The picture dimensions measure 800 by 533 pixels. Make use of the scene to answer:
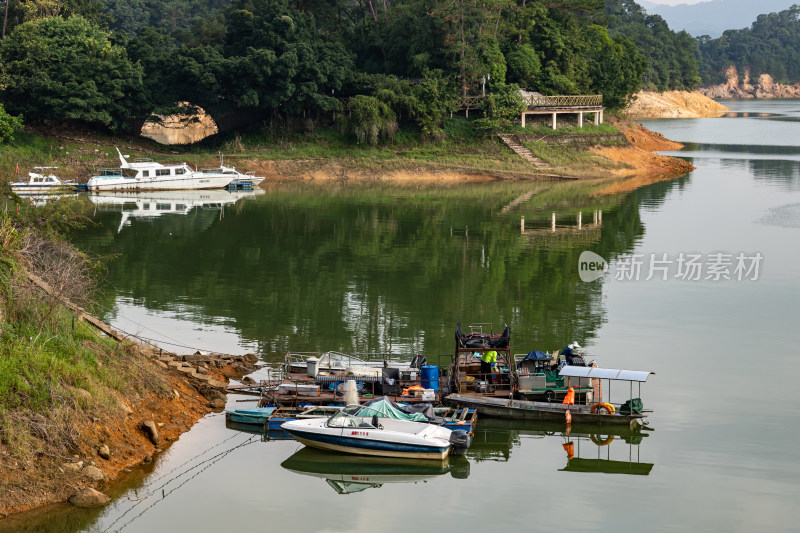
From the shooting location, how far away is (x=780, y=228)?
55094 millimetres

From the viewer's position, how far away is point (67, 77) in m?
72.9

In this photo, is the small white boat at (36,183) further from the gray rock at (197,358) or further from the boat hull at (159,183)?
the gray rock at (197,358)

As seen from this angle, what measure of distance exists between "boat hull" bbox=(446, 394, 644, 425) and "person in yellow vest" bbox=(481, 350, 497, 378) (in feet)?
3.84

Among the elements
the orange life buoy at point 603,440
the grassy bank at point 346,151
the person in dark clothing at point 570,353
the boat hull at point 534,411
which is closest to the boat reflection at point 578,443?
the orange life buoy at point 603,440

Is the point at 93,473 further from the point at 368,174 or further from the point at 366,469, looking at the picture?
the point at 368,174

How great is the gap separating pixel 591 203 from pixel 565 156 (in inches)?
583

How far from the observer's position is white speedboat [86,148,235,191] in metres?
68.1

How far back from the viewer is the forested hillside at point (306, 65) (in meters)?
73.1

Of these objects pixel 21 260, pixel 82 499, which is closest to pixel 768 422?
pixel 82 499

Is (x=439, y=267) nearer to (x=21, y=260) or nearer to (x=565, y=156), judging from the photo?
(x=21, y=260)

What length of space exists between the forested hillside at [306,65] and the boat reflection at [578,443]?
174ft

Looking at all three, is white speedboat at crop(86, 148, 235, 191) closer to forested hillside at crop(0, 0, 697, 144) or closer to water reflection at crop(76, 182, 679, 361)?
forested hillside at crop(0, 0, 697, 144)

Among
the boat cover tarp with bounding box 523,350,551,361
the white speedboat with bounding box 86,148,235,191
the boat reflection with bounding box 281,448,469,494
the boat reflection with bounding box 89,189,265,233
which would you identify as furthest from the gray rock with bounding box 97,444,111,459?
the white speedboat with bounding box 86,148,235,191

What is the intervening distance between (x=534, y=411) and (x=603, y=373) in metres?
1.95
